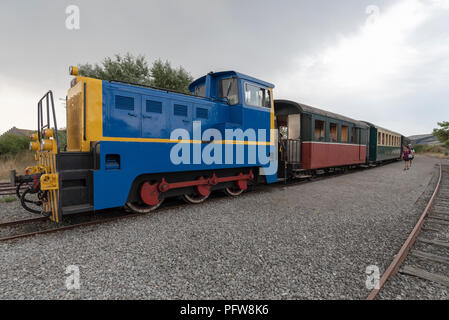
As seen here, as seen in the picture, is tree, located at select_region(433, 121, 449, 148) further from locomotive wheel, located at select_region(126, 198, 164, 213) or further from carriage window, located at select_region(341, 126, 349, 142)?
locomotive wheel, located at select_region(126, 198, 164, 213)

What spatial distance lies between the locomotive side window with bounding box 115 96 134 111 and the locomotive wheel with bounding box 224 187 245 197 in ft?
11.7

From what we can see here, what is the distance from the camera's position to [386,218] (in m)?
5.13

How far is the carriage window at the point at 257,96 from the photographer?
673 centimetres

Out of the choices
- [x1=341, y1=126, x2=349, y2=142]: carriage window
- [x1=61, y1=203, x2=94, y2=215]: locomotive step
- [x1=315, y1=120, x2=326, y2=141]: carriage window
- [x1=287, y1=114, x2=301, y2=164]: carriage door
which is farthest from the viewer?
[x1=341, y1=126, x2=349, y2=142]: carriage window

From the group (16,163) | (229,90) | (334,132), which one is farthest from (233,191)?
(16,163)

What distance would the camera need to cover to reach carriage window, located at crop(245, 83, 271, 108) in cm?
673

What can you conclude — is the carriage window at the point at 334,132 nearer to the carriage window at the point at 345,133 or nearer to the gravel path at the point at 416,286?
the carriage window at the point at 345,133

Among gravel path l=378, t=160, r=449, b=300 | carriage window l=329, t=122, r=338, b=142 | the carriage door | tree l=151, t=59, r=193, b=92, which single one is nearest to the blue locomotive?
the carriage door

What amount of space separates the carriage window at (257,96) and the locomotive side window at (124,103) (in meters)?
3.17

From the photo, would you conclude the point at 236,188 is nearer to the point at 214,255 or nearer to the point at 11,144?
the point at 214,255

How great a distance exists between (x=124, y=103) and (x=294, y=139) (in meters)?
7.63

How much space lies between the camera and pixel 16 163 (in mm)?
12734
